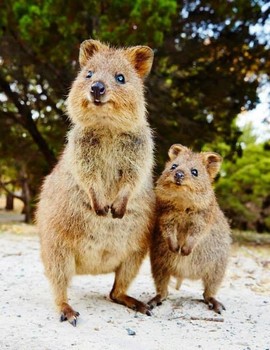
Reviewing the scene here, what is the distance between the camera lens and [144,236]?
172 inches

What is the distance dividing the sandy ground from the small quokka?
0.29 metres

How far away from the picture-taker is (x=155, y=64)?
1055 cm

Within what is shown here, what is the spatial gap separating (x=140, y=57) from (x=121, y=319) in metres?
2.08

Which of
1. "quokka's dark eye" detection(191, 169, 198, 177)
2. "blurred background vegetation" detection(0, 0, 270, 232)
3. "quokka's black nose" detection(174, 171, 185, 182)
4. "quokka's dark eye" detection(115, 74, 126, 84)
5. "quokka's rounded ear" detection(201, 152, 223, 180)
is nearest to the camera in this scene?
"quokka's dark eye" detection(115, 74, 126, 84)

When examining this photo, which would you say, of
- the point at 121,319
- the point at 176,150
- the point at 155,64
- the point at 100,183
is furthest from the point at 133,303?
the point at 155,64

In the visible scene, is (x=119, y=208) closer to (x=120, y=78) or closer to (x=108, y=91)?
(x=108, y=91)

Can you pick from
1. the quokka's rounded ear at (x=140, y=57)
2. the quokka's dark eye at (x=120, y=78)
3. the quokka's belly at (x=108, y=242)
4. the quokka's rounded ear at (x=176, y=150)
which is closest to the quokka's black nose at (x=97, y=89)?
the quokka's dark eye at (x=120, y=78)

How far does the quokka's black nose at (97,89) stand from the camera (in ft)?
12.2

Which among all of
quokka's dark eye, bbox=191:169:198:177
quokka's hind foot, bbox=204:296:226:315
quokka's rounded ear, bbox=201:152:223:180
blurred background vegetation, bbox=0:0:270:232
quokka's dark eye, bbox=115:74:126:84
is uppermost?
blurred background vegetation, bbox=0:0:270:232

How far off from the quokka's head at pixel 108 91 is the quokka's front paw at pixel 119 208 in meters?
0.56

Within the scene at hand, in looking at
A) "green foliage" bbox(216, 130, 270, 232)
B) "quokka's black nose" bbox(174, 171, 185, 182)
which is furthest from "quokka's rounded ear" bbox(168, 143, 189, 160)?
"green foliage" bbox(216, 130, 270, 232)

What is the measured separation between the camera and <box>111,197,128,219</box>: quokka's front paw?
13.1ft

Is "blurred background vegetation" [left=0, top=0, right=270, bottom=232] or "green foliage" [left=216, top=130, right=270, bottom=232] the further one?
"green foliage" [left=216, top=130, right=270, bottom=232]

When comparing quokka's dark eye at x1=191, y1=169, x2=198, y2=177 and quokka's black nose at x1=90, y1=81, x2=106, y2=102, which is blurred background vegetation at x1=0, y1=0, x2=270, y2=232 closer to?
quokka's dark eye at x1=191, y1=169, x2=198, y2=177
